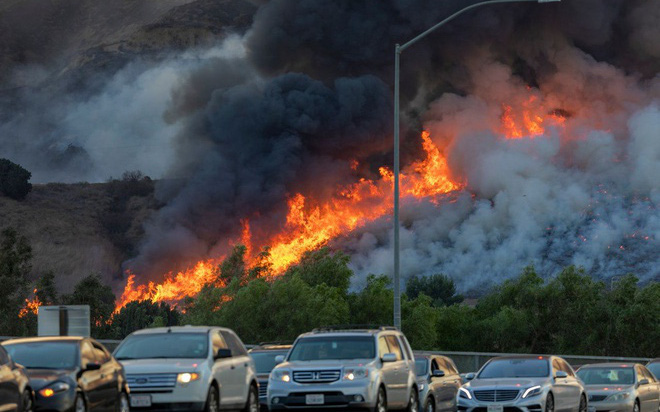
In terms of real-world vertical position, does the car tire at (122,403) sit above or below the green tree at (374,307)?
below

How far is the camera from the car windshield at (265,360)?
88.9 ft

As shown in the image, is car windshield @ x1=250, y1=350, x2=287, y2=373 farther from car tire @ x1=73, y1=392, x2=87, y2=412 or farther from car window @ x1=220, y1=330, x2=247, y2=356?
car tire @ x1=73, y1=392, x2=87, y2=412

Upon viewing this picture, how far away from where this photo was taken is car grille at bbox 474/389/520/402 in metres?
25.3

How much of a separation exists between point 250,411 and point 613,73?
109532mm

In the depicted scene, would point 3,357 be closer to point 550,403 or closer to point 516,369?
point 550,403

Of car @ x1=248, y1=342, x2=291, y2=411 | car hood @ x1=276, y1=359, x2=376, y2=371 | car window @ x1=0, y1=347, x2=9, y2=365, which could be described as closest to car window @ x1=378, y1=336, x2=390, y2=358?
car hood @ x1=276, y1=359, x2=376, y2=371

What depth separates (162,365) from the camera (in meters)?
20.0

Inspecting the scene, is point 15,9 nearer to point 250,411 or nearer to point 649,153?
point 649,153

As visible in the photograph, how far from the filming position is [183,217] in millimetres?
116500

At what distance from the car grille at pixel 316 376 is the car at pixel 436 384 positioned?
13.7 ft

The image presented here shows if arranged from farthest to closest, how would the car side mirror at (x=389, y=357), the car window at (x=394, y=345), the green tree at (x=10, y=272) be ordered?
the green tree at (x=10, y=272) < the car window at (x=394, y=345) < the car side mirror at (x=389, y=357)

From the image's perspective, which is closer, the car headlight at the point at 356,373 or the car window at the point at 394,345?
the car headlight at the point at 356,373

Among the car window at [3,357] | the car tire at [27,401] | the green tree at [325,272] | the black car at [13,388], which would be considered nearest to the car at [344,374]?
the car tire at [27,401]

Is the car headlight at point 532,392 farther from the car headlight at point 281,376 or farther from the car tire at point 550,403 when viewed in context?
the car headlight at point 281,376
